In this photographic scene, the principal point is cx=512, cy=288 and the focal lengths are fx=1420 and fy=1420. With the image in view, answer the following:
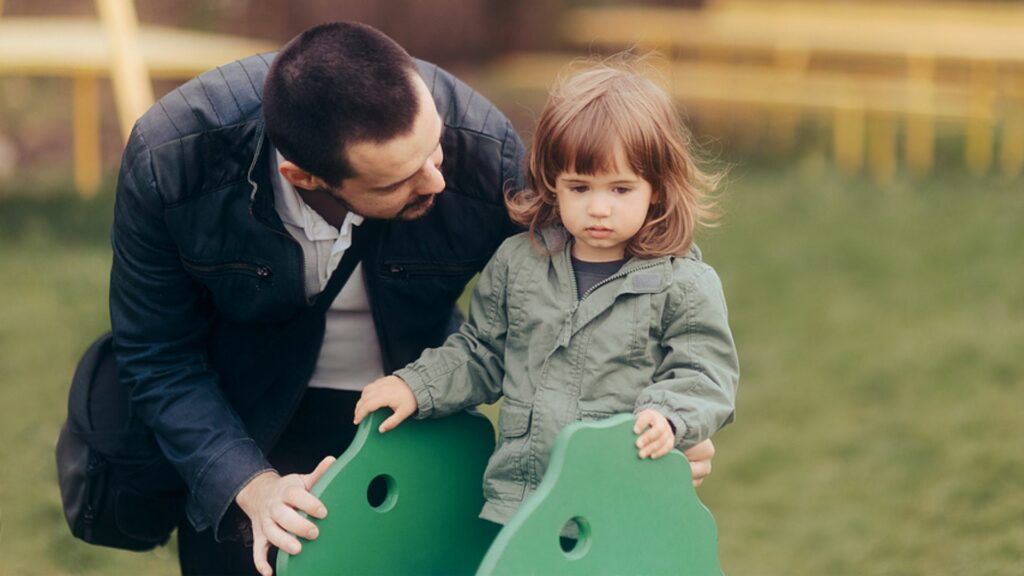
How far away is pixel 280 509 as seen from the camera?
211cm

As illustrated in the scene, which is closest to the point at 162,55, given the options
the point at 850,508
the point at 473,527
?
the point at 850,508

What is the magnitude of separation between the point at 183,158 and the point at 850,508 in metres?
2.40

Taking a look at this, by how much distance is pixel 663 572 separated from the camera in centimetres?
201

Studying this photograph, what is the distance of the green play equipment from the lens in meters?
1.87

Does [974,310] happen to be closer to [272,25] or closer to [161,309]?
[161,309]

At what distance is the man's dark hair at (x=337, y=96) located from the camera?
2.06 m

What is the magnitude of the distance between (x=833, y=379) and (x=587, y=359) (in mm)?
3024

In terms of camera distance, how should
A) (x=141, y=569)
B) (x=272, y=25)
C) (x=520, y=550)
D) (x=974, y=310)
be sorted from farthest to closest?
(x=272, y=25)
(x=974, y=310)
(x=141, y=569)
(x=520, y=550)

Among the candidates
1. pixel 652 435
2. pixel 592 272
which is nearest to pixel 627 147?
pixel 592 272

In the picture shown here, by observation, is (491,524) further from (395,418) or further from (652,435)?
(652,435)

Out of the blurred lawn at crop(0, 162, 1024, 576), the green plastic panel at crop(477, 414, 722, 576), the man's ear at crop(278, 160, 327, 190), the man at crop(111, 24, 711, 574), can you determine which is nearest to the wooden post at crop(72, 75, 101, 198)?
the blurred lawn at crop(0, 162, 1024, 576)

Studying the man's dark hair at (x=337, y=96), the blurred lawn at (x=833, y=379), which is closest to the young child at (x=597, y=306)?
the man's dark hair at (x=337, y=96)

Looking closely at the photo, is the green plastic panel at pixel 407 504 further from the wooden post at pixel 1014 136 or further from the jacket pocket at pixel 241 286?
the wooden post at pixel 1014 136

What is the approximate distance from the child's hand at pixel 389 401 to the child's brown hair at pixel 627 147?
31cm
